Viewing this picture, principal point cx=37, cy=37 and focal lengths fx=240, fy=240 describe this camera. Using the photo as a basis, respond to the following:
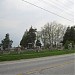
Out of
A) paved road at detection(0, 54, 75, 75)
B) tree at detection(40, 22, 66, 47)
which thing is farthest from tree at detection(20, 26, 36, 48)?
paved road at detection(0, 54, 75, 75)

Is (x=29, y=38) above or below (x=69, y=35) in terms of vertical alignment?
below

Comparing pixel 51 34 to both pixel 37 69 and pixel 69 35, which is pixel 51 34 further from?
pixel 37 69

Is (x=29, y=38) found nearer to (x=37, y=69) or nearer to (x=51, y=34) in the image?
(x=51, y=34)

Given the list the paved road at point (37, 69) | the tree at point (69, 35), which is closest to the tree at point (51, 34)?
the tree at point (69, 35)

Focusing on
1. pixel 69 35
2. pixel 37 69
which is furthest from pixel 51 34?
pixel 37 69

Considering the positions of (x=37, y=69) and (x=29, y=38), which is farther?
(x=29, y=38)

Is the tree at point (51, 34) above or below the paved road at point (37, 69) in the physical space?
above

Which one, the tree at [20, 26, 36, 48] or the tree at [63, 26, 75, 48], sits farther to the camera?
the tree at [20, 26, 36, 48]

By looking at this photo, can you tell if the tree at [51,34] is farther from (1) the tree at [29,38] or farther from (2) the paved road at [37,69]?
(2) the paved road at [37,69]

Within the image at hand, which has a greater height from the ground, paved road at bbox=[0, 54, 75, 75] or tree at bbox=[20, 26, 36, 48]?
tree at bbox=[20, 26, 36, 48]

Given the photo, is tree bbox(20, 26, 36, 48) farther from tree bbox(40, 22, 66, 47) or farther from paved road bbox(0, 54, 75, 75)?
paved road bbox(0, 54, 75, 75)

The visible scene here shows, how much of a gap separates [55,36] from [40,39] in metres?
9.61

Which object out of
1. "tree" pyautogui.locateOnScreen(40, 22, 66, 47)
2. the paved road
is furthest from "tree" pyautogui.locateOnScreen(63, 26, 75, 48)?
the paved road

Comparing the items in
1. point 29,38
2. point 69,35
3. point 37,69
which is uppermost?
point 69,35
